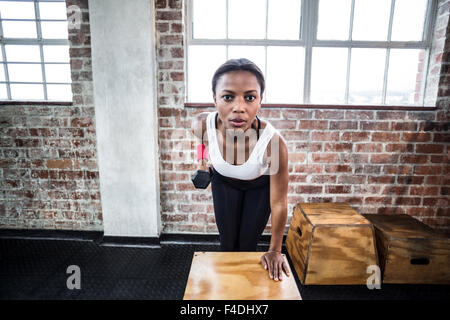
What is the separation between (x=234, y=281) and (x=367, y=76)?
225cm

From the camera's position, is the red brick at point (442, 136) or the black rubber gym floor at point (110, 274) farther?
the red brick at point (442, 136)

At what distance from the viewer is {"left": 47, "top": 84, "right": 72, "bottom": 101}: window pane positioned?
2406 millimetres

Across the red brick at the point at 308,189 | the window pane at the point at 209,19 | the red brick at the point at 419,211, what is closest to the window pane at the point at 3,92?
the window pane at the point at 209,19

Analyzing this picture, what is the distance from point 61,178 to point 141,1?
5.96 feet

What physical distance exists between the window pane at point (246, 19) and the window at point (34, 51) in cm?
157

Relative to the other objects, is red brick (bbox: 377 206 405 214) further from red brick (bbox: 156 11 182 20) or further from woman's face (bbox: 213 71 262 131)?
red brick (bbox: 156 11 182 20)

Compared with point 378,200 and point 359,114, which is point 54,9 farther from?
point 378,200

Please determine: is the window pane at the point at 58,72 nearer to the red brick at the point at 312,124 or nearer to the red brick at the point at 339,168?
the red brick at the point at 312,124

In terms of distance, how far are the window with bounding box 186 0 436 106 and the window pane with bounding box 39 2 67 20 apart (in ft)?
3.89

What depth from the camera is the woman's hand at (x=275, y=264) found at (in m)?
1.10

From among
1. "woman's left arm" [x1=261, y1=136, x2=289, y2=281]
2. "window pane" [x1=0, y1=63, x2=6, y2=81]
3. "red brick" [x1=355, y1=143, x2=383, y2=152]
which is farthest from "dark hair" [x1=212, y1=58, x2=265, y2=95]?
"window pane" [x1=0, y1=63, x2=6, y2=81]

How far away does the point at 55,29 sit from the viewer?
2318mm

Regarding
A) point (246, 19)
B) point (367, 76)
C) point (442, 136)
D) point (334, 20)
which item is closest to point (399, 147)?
point (442, 136)
